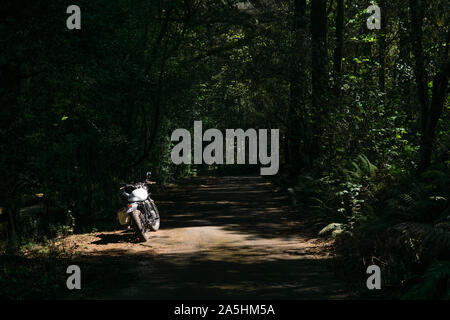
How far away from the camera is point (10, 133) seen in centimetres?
1062

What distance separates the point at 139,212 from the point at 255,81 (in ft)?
44.3

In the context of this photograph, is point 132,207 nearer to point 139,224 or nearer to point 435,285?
point 139,224

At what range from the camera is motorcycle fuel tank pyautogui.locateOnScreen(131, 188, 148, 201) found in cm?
1396

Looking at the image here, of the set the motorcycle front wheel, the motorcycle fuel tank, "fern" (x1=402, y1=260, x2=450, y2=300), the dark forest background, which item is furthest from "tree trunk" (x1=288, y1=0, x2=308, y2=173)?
"fern" (x1=402, y1=260, x2=450, y2=300)

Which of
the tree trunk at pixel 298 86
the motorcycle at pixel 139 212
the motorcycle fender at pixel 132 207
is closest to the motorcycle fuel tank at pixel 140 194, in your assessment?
the motorcycle at pixel 139 212

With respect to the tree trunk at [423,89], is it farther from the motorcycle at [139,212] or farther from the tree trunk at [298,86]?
the tree trunk at [298,86]

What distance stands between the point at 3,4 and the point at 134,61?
7.90 meters

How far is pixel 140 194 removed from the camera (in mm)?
14086

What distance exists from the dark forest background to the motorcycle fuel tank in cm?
171

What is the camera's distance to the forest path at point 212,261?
8.46 metres

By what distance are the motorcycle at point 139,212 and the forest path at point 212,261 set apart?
331 mm

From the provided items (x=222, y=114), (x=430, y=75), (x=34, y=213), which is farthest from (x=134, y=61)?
(x=222, y=114)

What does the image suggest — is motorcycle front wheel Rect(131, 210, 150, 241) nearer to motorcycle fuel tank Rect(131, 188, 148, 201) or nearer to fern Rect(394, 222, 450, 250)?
motorcycle fuel tank Rect(131, 188, 148, 201)

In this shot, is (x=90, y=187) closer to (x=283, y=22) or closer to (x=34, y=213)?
(x=34, y=213)
